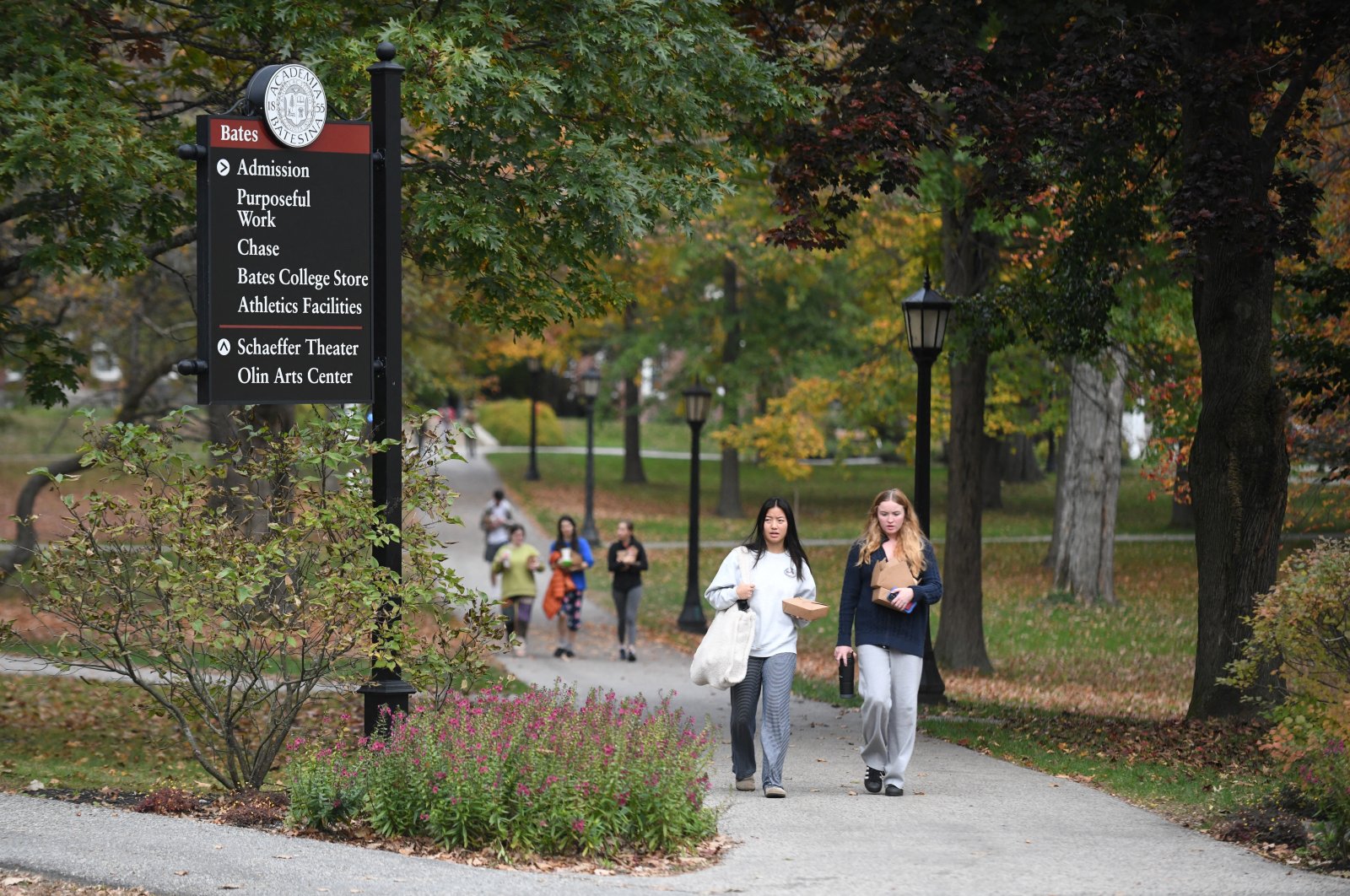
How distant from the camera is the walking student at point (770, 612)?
8.64 metres

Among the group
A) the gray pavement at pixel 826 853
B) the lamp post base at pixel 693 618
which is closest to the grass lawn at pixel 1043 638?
the lamp post base at pixel 693 618

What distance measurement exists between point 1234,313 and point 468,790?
7.47 meters

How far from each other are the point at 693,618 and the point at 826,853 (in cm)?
1504

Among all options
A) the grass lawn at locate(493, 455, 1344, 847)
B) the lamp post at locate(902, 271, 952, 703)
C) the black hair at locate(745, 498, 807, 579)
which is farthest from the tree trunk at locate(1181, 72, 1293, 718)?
the black hair at locate(745, 498, 807, 579)

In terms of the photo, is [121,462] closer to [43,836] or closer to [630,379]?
[43,836]

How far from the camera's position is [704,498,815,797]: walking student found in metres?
8.64

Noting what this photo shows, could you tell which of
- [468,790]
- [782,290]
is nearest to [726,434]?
[782,290]

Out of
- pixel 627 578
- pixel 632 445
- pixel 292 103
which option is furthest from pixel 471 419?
pixel 292 103

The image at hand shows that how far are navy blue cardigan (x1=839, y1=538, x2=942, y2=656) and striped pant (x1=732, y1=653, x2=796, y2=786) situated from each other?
1.31 ft

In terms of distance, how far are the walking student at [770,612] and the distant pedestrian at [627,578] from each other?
8.35 m

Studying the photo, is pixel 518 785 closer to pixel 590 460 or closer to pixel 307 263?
pixel 307 263

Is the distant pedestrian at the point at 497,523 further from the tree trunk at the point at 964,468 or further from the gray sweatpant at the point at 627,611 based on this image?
the tree trunk at the point at 964,468

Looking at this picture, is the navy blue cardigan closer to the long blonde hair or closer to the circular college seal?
the long blonde hair

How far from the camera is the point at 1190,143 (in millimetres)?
11516
